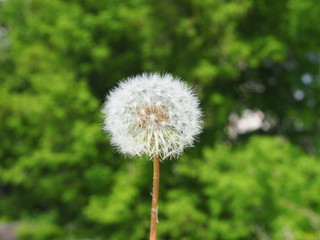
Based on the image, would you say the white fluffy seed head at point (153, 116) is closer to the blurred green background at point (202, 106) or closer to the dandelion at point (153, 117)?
the dandelion at point (153, 117)

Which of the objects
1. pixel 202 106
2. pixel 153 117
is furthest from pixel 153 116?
pixel 202 106

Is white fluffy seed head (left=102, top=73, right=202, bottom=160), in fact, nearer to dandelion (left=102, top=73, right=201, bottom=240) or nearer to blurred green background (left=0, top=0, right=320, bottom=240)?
dandelion (left=102, top=73, right=201, bottom=240)

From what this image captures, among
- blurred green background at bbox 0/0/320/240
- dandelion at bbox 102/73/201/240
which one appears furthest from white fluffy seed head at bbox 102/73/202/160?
blurred green background at bbox 0/0/320/240

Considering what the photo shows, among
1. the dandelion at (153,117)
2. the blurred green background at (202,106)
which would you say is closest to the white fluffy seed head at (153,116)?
the dandelion at (153,117)

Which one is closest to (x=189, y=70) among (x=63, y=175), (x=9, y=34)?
(x=63, y=175)

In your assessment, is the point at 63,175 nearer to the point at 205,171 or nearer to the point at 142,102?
the point at 205,171

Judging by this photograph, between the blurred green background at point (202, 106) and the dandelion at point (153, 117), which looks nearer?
the dandelion at point (153, 117)

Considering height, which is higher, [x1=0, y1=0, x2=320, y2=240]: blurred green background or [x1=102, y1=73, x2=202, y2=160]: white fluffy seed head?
[x1=0, y1=0, x2=320, y2=240]: blurred green background
